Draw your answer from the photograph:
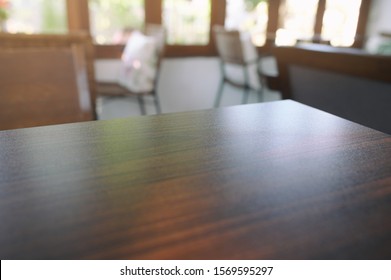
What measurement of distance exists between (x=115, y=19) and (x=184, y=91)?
89 centimetres

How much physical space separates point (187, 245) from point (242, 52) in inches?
101

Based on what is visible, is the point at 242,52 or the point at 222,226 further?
the point at 242,52

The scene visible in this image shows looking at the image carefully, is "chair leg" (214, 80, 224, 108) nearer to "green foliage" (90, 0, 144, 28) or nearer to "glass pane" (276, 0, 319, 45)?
"glass pane" (276, 0, 319, 45)

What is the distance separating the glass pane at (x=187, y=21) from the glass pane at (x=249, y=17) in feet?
0.79

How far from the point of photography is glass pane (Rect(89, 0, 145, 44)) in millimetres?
2834

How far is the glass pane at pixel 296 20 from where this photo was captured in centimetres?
359

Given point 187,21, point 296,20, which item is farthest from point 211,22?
point 296,20

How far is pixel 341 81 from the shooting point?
1.34 meters

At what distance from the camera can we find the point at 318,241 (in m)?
0.32

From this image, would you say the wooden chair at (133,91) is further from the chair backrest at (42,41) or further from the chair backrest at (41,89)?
the chair backrest at (41,89)

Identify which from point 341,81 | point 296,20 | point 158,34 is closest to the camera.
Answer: point 341,81

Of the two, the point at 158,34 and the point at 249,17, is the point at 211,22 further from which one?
the point at 158,34
